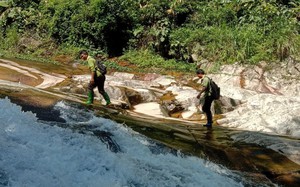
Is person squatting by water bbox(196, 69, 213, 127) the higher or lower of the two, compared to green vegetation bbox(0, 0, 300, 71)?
lower

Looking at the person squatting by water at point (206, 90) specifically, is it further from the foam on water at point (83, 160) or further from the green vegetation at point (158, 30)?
the green vegetation at point (158, 30)

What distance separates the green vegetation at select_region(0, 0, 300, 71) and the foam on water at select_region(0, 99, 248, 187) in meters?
11.6

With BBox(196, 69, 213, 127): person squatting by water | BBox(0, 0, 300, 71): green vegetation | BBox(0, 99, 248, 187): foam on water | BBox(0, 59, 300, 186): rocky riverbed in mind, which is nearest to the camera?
BBox(0, 99, 248, 187): foam on water

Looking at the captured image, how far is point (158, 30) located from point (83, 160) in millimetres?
16414

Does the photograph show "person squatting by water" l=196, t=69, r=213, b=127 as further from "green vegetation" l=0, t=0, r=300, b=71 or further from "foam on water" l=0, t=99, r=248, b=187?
"green vegetation" l=0, t=0, r=300, b=71

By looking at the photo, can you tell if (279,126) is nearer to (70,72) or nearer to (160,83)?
(160,83)

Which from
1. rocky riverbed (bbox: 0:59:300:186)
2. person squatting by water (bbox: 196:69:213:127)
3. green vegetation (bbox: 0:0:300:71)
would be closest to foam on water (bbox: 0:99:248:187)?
rocky riverbed (bbox: 0:59:300:186)

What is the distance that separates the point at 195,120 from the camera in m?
14.0

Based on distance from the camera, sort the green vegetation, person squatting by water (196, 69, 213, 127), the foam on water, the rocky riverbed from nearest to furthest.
A: the foam on water → the rocky riverbed → person squatting by water (196, 69, 213, 127) → the green vegetation

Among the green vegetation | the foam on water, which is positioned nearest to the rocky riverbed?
the foam on water

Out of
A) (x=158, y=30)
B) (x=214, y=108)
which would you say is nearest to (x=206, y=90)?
(x=214, y=108)

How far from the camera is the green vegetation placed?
20.0 m

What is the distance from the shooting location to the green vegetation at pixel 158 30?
2003 centimetres

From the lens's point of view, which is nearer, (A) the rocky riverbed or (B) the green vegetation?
(A) the rocky riverbed
